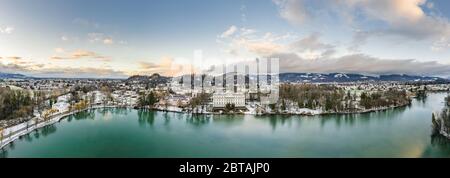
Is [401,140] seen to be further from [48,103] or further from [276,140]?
[48,103]

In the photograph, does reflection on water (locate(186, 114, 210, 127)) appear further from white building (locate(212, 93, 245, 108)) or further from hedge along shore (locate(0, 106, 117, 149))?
hedge along shore (locate(0, 106, 117, 149))

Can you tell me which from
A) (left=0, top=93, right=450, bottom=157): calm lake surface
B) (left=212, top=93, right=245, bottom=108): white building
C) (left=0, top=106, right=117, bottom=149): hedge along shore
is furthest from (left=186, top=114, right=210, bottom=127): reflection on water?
(left=0, top=106, right=117, bottom=149): hedge along shore

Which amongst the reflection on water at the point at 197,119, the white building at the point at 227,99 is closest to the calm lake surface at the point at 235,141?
the reflection on water at the point at 197,119

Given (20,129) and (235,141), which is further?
(20,129)

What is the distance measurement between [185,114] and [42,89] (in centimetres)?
537

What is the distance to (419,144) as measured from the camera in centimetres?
432

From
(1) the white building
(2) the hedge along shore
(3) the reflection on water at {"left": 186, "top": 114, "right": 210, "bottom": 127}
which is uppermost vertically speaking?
(1) the white building

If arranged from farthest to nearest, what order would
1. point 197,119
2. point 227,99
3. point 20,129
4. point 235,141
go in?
1. point 227,99
2. point 197,119
3. point 20,129
4. point 235,141

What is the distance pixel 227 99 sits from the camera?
994cm

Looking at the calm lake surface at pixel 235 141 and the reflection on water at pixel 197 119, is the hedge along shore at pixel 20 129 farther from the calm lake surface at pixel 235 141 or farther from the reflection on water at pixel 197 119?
the reflection on water at pixel 197 119

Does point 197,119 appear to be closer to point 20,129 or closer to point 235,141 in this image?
point 235,141

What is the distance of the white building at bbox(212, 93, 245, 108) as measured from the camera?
981cm

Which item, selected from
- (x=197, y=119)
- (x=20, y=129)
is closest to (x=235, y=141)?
(x=197, y=119)

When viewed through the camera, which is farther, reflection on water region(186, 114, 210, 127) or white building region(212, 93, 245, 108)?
white building region(212, 93, 245, 108)
